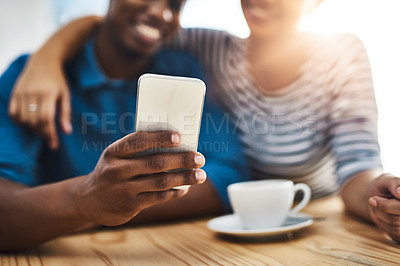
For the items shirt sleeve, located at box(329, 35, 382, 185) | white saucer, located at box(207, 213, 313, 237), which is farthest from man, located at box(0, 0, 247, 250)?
shirt sleeve, located at box(329, 35, 382, 185)

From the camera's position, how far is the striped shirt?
0.90 m

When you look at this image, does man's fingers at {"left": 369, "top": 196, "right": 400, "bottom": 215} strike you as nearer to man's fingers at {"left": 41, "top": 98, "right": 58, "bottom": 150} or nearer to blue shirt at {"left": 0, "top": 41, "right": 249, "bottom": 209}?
blue shirt at {"left": 0, "top": 41, "right": 249, "bottom": 209}

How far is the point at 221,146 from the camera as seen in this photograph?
0.93 meters

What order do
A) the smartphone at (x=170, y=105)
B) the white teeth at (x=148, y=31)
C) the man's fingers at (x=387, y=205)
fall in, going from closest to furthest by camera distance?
the smartphone at (x=170, y=105)
the man's fingers at (x=387, y=205)
the white teeth at (x=148, y=31)

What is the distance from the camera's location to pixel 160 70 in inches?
40.8

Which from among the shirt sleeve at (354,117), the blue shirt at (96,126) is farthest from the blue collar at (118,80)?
the shirt sleeve at (354,117)

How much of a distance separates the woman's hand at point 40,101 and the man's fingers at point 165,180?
39 cm

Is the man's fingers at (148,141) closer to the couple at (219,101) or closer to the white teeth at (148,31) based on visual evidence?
the couple at (219,101)

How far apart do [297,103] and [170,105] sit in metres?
0.63

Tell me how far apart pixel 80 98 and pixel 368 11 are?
0.88 meters

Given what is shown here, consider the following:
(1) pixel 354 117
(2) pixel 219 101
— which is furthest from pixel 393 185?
(2) pixel 219 101

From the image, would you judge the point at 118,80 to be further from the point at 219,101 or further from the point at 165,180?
the point at 165,180

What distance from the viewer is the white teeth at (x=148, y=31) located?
1029 mm

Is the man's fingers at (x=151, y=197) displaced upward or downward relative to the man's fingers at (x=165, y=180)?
downward
